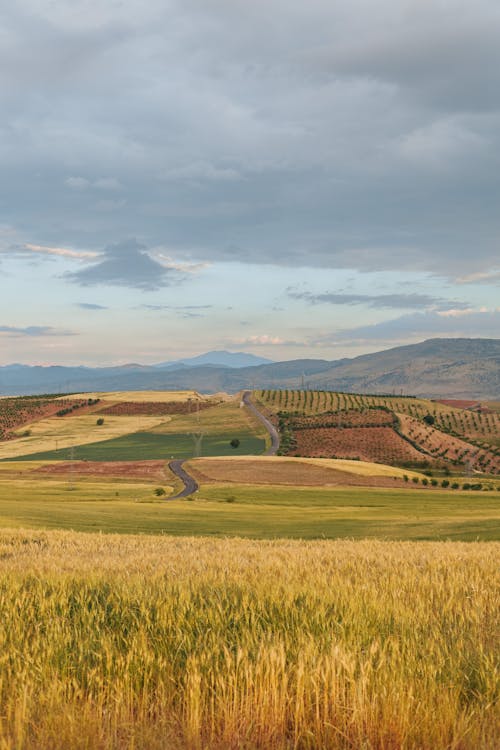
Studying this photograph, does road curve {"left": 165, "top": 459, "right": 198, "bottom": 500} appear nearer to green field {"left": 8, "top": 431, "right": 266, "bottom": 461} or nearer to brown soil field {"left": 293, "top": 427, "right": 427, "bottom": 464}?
green field {"left": 8, "top": 431, "right": 266, "bottom": 461}

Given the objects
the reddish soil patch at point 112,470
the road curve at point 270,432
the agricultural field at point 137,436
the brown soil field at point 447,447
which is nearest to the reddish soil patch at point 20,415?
the agricultural field at point 137,436

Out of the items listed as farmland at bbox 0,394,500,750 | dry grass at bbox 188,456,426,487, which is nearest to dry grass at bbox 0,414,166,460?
dry grass at bbox 188,456,426,487

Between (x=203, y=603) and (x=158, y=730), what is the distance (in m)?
2.90

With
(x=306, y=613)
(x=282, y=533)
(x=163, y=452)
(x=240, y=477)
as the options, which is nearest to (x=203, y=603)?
(x=306, y=613)

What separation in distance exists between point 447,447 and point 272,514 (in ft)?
352

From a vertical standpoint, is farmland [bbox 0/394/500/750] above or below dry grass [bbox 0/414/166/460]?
above

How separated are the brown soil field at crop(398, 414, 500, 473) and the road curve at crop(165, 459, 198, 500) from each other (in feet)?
205

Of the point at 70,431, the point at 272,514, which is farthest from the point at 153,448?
the point at 272,514

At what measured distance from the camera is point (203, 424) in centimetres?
17238

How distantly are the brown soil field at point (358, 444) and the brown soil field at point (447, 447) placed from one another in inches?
279

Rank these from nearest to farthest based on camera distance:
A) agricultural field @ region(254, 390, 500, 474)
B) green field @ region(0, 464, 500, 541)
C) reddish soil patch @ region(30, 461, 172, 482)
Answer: green field @ region(0, 464, 500, 541) → reddish soil patch @ region(30, 461, 172, 482) → agricultural field @ region(254, 390, 500, 474)

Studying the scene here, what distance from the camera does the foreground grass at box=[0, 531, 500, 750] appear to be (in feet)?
12.9

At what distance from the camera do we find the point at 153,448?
13762cm

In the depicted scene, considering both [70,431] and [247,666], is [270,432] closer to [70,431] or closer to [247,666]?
[70,431]
